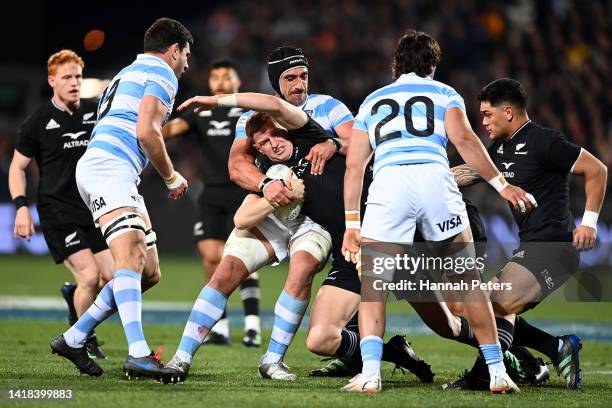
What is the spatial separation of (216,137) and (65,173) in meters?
1.96

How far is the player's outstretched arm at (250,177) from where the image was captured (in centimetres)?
677

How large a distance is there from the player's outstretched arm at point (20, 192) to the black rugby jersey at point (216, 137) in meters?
2.17

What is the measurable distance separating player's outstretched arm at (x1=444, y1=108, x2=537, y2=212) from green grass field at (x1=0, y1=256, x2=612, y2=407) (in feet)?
3.99

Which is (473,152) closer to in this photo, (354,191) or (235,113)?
(354,191)

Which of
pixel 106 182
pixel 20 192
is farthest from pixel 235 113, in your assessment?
pixel 106 182

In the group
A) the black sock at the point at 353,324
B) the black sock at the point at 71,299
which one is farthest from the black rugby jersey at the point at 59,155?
the black sock at the point at 353,324

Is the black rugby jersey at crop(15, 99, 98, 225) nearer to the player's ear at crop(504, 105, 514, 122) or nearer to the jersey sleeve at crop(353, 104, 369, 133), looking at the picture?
the jersey sleeve at crop(353, 104, 369, 133)

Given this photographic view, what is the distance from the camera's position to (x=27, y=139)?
8430mm

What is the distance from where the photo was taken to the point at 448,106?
627 cm

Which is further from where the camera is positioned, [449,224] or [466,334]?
[466,334]

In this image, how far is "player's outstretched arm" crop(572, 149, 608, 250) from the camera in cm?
694

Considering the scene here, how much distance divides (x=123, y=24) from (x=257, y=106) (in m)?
20.7

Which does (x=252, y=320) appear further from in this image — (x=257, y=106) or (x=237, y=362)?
(x=257, y=106)

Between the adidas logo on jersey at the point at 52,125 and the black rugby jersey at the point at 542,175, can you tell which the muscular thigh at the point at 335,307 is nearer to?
the black rugby jersey at the point at 542,175
